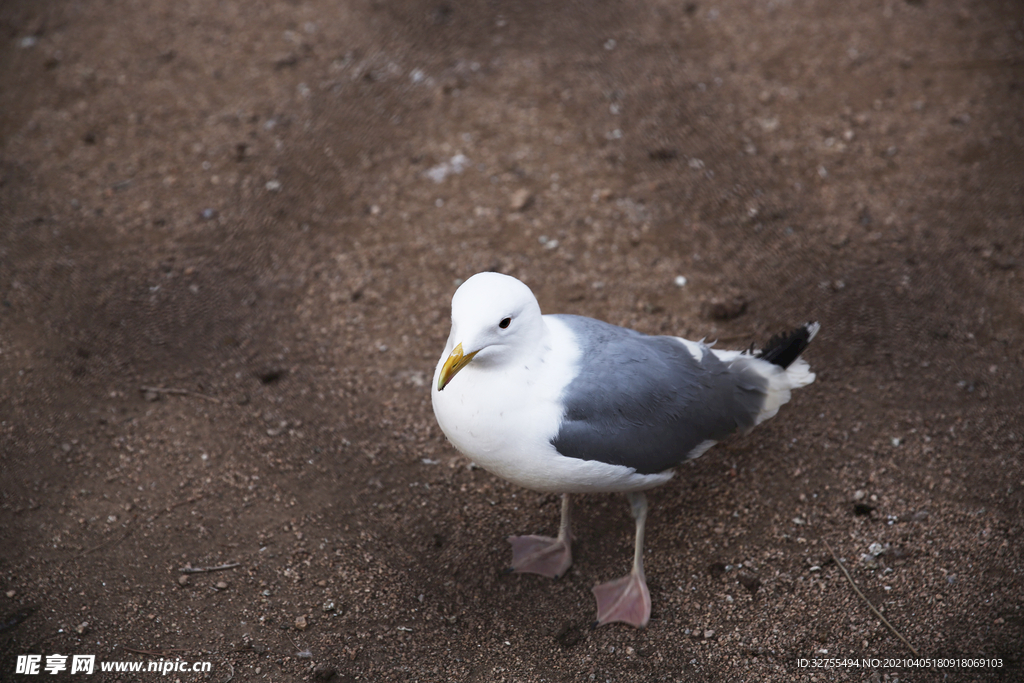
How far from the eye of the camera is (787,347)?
3682 mm

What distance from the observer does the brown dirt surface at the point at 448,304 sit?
3494 mm

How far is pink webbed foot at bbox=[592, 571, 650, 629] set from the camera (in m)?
3.52

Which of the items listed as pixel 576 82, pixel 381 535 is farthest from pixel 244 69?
pixel 381 535

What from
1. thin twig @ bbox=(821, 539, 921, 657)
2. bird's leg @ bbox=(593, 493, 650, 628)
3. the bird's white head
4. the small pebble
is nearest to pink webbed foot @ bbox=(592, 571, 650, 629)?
bird's leg @ bbox=(593, 493, 650, 628)

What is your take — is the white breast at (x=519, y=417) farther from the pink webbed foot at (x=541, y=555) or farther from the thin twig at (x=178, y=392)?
the thin twig at (x=178, y=392)

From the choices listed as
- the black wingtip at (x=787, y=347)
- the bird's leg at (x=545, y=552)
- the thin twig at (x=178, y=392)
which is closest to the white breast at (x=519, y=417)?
the bird's leg at (x=545, y=552)

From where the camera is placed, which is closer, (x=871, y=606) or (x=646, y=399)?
(x=646, y=399)

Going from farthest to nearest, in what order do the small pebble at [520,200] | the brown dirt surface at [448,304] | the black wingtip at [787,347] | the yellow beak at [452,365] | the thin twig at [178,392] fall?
the small pebble at [520,200]
the thin twig at [178,392]
the black wingtip at [787,347]
the brown dirt surface at [448,304]
the yellow beak at [452,365]

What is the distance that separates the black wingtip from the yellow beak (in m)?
1.67

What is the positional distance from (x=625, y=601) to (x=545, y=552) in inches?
18.1

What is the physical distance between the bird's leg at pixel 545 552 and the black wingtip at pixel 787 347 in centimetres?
124

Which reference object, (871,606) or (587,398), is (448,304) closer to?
(587,398)

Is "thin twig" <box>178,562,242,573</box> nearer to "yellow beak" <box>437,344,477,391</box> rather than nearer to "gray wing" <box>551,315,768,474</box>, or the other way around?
"yellow beak" <box>437,344,477,391</box>

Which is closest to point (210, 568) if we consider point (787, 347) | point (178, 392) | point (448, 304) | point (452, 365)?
point (178, 392)
